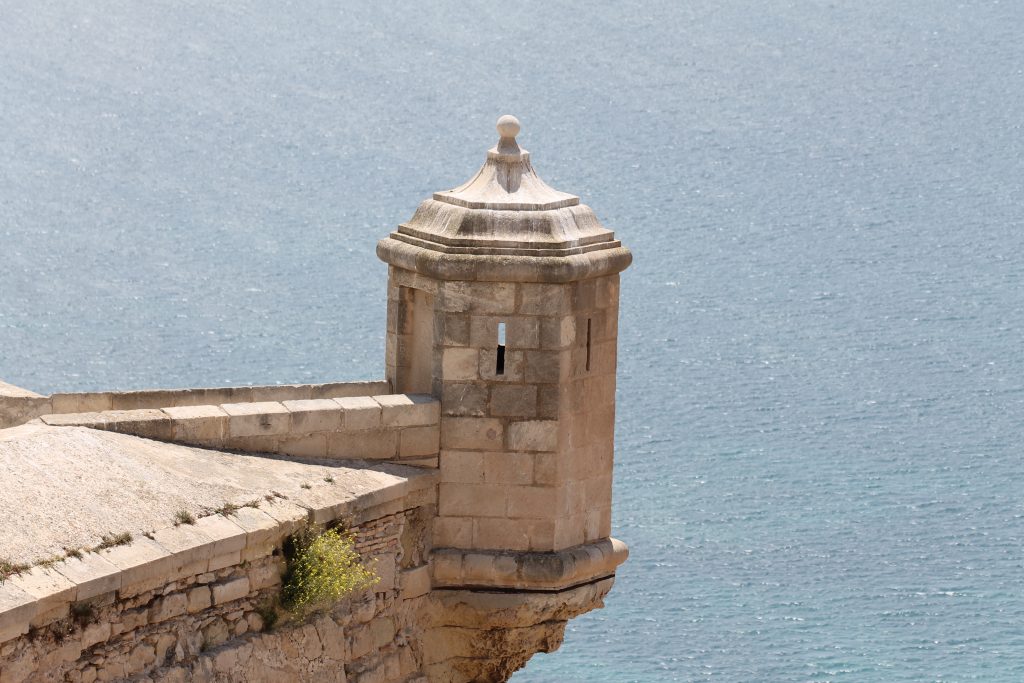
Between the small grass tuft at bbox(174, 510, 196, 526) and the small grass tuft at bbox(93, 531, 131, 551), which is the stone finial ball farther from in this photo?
the small grass tuft at bbox(93, 531, 131, 551)

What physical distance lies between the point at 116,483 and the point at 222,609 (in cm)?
98

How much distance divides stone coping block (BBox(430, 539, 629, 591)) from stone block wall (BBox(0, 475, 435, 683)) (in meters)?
0.14

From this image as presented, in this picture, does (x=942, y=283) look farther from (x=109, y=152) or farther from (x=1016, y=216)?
(x=109, y=152)

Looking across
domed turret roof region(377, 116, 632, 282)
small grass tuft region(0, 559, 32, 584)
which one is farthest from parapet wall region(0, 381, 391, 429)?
small grass tuft region(0, 559, 32, 584)

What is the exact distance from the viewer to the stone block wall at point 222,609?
484 inches

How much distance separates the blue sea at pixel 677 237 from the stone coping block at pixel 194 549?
44.1ft

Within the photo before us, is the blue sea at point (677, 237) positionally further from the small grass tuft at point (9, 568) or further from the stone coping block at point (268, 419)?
the small grass tuft at point (9, 568)

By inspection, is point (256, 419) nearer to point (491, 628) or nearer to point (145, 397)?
point (145, 397)

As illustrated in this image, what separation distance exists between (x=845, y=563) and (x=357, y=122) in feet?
39.5

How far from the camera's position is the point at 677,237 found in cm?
3703

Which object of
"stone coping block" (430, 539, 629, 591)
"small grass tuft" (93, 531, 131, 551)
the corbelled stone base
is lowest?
the corbelled stone base

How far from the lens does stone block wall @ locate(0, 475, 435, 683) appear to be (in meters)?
12.3

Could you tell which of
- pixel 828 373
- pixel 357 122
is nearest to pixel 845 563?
pixel 828 373

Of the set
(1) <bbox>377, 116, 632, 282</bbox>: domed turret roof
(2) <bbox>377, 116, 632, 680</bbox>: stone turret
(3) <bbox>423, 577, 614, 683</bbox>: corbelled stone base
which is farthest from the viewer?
(3) <bbox>423, 577, 614, 683</bbox>: corbelled stone base
